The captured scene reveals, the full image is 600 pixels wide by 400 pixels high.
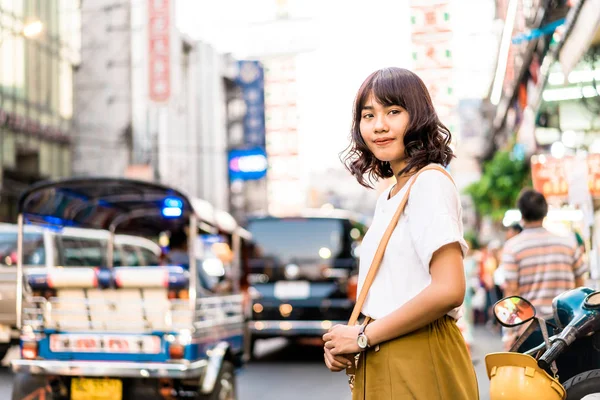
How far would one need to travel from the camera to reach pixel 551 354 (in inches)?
121

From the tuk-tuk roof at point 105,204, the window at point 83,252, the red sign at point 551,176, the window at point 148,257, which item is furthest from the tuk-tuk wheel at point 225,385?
the red sign at point 551,176

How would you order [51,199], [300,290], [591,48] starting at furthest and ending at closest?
[300,290]
[591,48]
[51,199]

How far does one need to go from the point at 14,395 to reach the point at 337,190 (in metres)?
91.8

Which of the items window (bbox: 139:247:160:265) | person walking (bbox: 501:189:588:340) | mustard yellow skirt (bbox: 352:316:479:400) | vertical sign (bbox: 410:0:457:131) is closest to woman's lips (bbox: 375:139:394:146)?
mustard yellow skirt (bbox: 352:316:479:400)

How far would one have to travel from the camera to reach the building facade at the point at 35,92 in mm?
28516

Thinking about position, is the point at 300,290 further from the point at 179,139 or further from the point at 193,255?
the point at 179,139

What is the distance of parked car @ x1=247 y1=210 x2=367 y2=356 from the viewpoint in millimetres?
11961

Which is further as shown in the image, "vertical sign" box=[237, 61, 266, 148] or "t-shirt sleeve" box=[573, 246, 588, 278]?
"vertical sign" box=[237, 61, 266, 148]

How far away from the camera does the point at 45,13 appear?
32344mm

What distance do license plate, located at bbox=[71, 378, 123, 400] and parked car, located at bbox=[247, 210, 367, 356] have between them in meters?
5.85

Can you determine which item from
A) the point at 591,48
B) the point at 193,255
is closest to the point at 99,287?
the point at 193,255

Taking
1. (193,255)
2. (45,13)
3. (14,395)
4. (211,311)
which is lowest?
(14,395)

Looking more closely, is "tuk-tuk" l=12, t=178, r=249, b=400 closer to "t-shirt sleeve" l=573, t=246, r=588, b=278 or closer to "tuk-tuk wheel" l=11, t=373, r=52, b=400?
"tuk-tuk wheel" l=11, t=373, r=52, b=400

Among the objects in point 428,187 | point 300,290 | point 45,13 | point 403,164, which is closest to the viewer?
point 428,187
